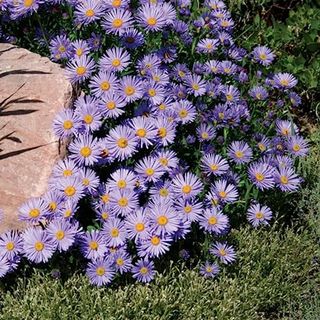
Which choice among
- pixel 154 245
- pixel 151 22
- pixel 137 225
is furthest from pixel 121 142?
pixel 151 22

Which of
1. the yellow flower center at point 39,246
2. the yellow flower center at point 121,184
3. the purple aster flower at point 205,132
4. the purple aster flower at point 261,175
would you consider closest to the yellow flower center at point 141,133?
the yellow flower center at point 121,184

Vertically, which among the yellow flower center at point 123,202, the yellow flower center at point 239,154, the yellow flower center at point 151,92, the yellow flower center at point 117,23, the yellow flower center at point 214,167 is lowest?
the yellow flower center at point 123,202

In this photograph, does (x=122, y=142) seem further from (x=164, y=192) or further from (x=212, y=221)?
(x=212, y=221)

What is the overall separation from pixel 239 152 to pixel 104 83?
72cm

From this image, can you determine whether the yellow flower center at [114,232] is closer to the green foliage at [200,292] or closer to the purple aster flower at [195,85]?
the green foliage at [200,292]

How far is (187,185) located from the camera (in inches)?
132

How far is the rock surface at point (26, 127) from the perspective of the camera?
3.37 m

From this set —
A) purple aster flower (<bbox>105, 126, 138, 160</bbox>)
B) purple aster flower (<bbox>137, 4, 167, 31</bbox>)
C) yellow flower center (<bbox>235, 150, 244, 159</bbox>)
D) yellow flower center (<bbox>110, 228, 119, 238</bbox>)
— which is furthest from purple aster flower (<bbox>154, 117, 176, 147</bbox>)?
purple aster flower (<bbox>137, 4, 167, 31</bbox>)

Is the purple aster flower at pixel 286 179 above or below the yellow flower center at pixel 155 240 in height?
above

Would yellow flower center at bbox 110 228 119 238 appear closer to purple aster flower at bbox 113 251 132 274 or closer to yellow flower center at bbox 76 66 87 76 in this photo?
purple aster flower at bbox 113 251 132 274

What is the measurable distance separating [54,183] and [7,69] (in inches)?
27.6

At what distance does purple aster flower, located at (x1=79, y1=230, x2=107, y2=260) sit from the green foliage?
156mm

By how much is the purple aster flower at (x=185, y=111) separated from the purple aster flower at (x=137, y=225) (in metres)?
0.55

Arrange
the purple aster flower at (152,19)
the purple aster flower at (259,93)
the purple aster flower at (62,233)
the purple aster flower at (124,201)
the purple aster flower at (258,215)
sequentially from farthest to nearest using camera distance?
the purple aster flower at (259,93), the purple aster flower at (152,19), the purple aster flower at (258,215), the purple aster flower at (124,201), the purple aster flower at (62,233)
